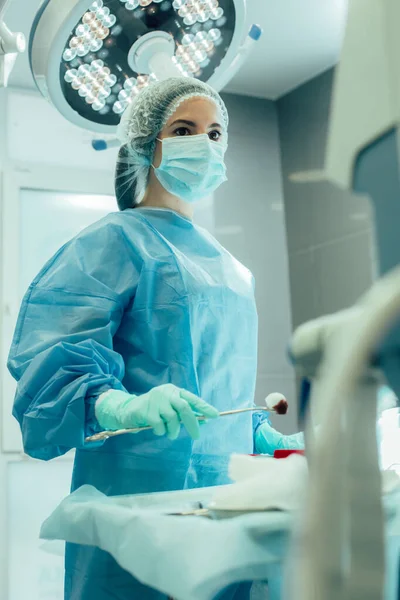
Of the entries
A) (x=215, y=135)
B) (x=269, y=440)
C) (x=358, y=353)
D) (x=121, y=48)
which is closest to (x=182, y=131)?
(x=215, y=135)

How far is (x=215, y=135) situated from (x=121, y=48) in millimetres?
335

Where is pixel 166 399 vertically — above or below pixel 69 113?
below

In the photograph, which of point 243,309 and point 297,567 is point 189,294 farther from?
point 297,567

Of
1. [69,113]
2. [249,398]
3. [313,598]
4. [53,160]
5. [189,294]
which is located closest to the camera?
[313,598]

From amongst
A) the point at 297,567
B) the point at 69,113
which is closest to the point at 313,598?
the point at 297,567

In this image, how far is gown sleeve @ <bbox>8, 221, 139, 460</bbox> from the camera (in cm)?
120

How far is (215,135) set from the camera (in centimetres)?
165

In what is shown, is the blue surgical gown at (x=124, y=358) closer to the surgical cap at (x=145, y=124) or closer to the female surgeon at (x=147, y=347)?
the female surgeon at (x=147, y=347)

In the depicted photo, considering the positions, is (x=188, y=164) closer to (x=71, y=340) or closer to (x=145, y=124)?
(x=145, y=124)

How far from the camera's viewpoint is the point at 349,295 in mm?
544

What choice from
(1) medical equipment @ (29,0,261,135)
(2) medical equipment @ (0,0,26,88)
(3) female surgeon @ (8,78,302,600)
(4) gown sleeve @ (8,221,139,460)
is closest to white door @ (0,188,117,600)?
(1) medical equipment @ (29,0,261,135)

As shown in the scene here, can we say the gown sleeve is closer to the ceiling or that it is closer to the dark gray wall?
the ceiling

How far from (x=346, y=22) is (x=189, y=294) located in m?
0.89

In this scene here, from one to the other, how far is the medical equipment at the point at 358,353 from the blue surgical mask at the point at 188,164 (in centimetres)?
106
